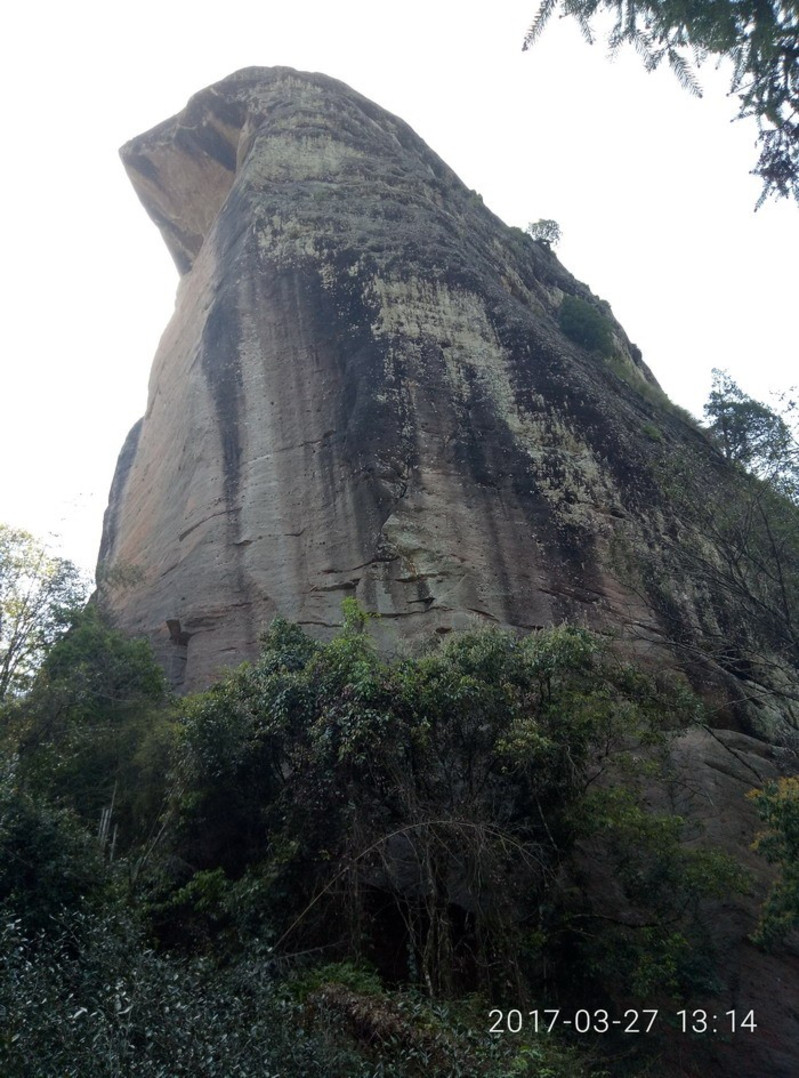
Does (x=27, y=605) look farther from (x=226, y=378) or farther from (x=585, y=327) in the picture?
(x=585, y=327)

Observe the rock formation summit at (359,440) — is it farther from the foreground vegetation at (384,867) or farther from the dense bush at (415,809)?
the dense bush at (415,809)

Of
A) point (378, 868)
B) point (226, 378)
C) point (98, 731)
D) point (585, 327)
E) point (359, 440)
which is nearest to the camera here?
point (378, 868)

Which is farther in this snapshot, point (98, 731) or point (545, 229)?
point (545, 229)

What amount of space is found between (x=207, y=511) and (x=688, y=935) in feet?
32.4

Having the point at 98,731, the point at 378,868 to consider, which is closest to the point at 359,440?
the point at 98,731

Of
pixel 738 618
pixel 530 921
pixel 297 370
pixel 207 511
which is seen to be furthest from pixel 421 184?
pixel 530 921

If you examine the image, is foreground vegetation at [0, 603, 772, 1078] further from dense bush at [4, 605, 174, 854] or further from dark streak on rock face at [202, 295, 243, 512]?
dark streak on rock face at [202, 295, 243, 512]
